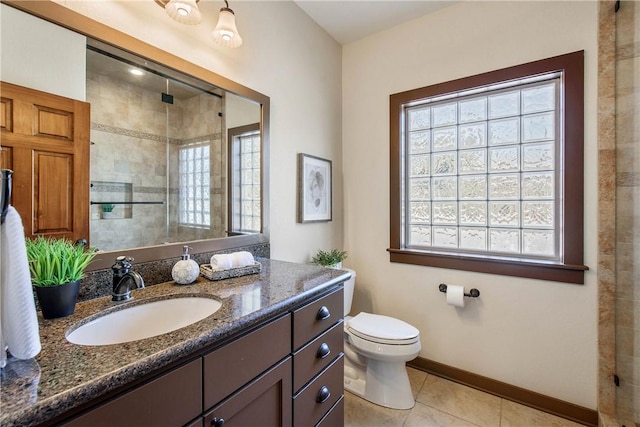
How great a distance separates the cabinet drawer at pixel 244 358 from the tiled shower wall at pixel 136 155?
66 cm

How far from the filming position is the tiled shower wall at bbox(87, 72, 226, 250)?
3.52 feet

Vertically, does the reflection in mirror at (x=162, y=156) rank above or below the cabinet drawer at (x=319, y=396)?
above

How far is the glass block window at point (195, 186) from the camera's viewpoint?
1.34 metres

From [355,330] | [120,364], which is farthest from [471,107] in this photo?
[120,364]

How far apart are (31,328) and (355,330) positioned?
155 cm

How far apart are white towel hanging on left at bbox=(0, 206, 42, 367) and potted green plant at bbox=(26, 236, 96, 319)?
0.66 ft

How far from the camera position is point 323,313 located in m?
1.20

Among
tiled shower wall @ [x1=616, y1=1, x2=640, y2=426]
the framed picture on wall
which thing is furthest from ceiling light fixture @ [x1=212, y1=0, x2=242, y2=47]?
tiled shower wall @ [x1=616, y1=1, x2=640, y2=426]

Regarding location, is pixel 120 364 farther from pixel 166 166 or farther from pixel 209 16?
pixel 209 16

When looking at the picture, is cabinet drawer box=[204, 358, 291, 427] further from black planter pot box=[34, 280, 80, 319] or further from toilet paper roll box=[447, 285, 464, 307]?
toilet paper roll box=[447, 285, 464, 307]

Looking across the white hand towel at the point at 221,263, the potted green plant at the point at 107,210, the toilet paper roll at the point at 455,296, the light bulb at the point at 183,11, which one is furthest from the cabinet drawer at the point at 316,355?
the light bulb at the point at 183,11

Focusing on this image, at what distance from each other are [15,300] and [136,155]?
2.34 ft

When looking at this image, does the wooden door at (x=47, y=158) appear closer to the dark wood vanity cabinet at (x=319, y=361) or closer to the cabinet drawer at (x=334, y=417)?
the dark wood vanity cabinet at (x=319, y=361)

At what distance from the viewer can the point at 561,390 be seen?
5.69 feet
